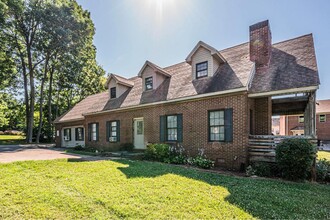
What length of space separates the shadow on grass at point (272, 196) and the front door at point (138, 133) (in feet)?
19.5

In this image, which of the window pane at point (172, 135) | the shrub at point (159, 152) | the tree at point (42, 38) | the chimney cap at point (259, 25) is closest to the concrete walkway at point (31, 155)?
the shrub at point (159, 152)

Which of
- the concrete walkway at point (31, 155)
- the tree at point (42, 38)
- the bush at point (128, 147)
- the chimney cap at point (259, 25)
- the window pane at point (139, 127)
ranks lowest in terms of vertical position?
the concrete walkway at point (31, 155)

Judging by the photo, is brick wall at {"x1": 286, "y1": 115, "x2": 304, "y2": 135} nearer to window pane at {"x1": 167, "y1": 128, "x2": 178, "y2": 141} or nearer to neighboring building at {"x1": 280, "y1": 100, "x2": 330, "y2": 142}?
neighboring building at {"x1": 280, "y1": 100, "x2": 330, "y2": 142}

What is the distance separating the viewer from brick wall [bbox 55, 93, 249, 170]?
8.13m

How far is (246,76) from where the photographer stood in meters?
8.52

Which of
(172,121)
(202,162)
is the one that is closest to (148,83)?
(172,121)

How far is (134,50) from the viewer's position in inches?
590

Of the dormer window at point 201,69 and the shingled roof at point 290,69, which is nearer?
the shingled roof at point 290,69

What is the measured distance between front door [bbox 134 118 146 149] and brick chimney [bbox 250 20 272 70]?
7.46 meters

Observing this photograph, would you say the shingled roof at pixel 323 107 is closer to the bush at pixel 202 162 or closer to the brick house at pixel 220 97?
the brick house at pixel 220 97

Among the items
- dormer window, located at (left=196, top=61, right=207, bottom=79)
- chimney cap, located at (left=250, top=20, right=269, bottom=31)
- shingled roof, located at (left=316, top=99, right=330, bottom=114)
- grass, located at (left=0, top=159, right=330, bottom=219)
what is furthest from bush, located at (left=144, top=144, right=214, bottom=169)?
shingled roof, located at (left=316, top=99, right=330, bottom=114)

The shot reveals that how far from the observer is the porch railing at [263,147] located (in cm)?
756

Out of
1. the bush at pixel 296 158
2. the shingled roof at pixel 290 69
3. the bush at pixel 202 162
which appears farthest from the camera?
the bush at pixel 202 162

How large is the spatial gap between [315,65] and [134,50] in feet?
37.0
